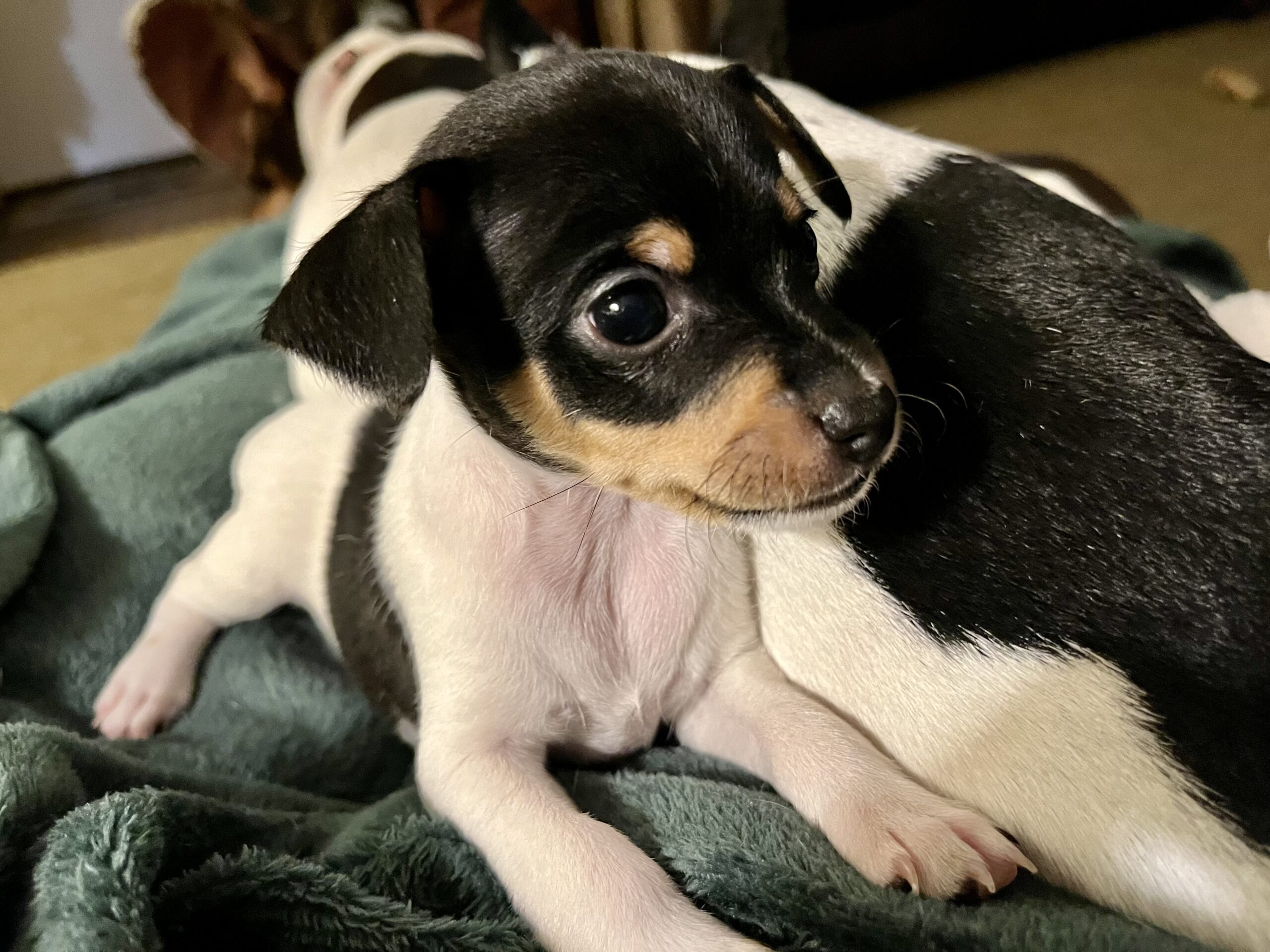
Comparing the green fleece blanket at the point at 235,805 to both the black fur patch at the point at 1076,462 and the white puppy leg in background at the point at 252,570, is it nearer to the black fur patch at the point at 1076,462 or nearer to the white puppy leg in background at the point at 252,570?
the white puppy leg in background at the point at 252,570

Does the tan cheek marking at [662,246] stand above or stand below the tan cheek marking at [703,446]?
above

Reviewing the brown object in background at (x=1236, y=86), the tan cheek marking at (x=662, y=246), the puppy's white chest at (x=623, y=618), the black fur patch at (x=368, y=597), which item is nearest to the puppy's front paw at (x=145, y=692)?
the black fur patch at (x=368, y=597)

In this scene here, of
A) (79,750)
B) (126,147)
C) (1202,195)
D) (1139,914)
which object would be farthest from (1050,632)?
(126,147)

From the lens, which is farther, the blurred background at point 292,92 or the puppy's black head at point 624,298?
the blurred background at point 292,92

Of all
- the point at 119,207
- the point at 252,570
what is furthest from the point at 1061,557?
the point at 119,207

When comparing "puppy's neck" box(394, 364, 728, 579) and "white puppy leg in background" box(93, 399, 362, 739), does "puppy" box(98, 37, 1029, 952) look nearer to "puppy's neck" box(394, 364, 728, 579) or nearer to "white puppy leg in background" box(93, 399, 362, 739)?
"puppy's neck" box(394, 364, 728, 579)

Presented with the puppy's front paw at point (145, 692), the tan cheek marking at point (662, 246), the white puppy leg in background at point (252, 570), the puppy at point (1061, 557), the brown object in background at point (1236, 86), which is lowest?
the puppy's front paw at point (145, 692)

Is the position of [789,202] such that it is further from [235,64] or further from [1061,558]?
[235,64]
